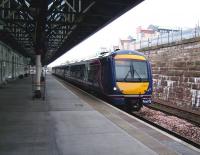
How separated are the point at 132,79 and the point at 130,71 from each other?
0.41 meters

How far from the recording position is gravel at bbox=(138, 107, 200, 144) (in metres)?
10.6

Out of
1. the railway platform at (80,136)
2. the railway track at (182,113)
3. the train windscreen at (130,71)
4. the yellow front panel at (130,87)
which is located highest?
the train windscreen at (130,71)

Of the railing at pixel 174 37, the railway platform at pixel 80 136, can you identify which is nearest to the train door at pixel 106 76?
the railway platform at pixel 80 136

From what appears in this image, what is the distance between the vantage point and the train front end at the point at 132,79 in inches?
549

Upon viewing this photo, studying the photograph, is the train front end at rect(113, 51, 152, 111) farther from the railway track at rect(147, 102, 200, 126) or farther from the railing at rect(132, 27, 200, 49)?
the railing at rect(132, 27, 200, 49)

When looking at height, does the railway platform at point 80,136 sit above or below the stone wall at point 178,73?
below

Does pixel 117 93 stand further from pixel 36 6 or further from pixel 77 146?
pixel 77 146

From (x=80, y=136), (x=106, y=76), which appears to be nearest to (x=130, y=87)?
(x=106, y=76)

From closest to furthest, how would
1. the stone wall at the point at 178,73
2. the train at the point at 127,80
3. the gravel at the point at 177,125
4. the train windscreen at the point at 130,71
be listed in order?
the gravel at the point at 177,125, the train at the point at 127,80, the train windscreen at the point at 130,71, the stone wall at the point at 178,73

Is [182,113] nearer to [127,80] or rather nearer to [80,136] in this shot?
[127,80]

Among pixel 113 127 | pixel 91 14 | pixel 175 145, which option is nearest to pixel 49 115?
pixel 113 127

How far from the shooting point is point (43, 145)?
20.7 feet

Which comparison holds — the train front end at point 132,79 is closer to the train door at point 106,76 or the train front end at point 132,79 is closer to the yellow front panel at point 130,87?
the yellow front panel at point 130,87

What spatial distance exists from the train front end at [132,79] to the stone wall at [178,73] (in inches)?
153
